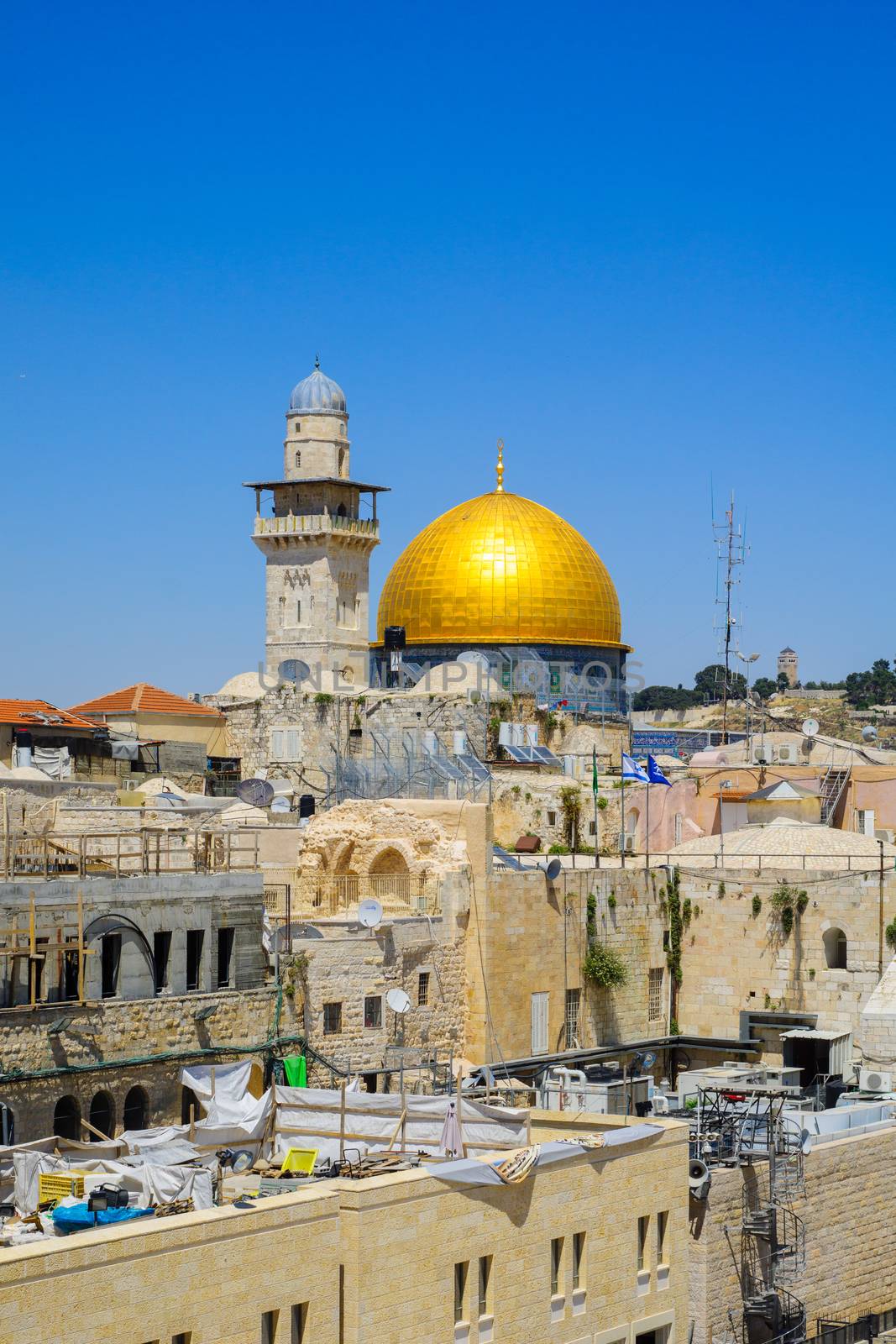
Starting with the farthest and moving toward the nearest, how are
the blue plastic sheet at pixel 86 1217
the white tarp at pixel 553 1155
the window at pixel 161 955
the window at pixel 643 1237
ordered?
the window at pixel 161 955 < the window at pixel 643 1237 < the white tarp at pixel 553 1155 < the blue plastic sheet at pixel 86 1217

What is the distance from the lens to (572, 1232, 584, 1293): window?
20.3 meters

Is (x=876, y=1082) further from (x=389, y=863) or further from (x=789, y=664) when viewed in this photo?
(x=789, y=664)

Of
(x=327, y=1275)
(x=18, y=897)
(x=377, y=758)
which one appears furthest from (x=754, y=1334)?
(x=377, y=758)

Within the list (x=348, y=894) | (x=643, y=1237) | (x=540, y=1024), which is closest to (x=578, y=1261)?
(x=643, y=1237)

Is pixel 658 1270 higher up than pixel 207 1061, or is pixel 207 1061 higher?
pixel 207 1061

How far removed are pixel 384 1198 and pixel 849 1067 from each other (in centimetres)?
1479

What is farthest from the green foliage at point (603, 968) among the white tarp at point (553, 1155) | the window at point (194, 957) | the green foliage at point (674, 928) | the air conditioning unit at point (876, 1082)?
the white tarp at point (553, 1155)

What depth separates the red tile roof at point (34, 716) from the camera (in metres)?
41.8

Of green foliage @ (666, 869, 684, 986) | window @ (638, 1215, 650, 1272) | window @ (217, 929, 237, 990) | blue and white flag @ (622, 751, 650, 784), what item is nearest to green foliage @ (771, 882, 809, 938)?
green foliage @ (666, 869, 684, 986)

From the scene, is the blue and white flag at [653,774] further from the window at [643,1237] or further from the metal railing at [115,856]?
the window at [643,1237]

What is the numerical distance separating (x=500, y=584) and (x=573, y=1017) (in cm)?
1592

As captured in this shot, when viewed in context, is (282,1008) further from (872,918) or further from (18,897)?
(872,918)

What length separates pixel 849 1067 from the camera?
31453mm

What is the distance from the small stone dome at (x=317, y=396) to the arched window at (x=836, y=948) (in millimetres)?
17650
